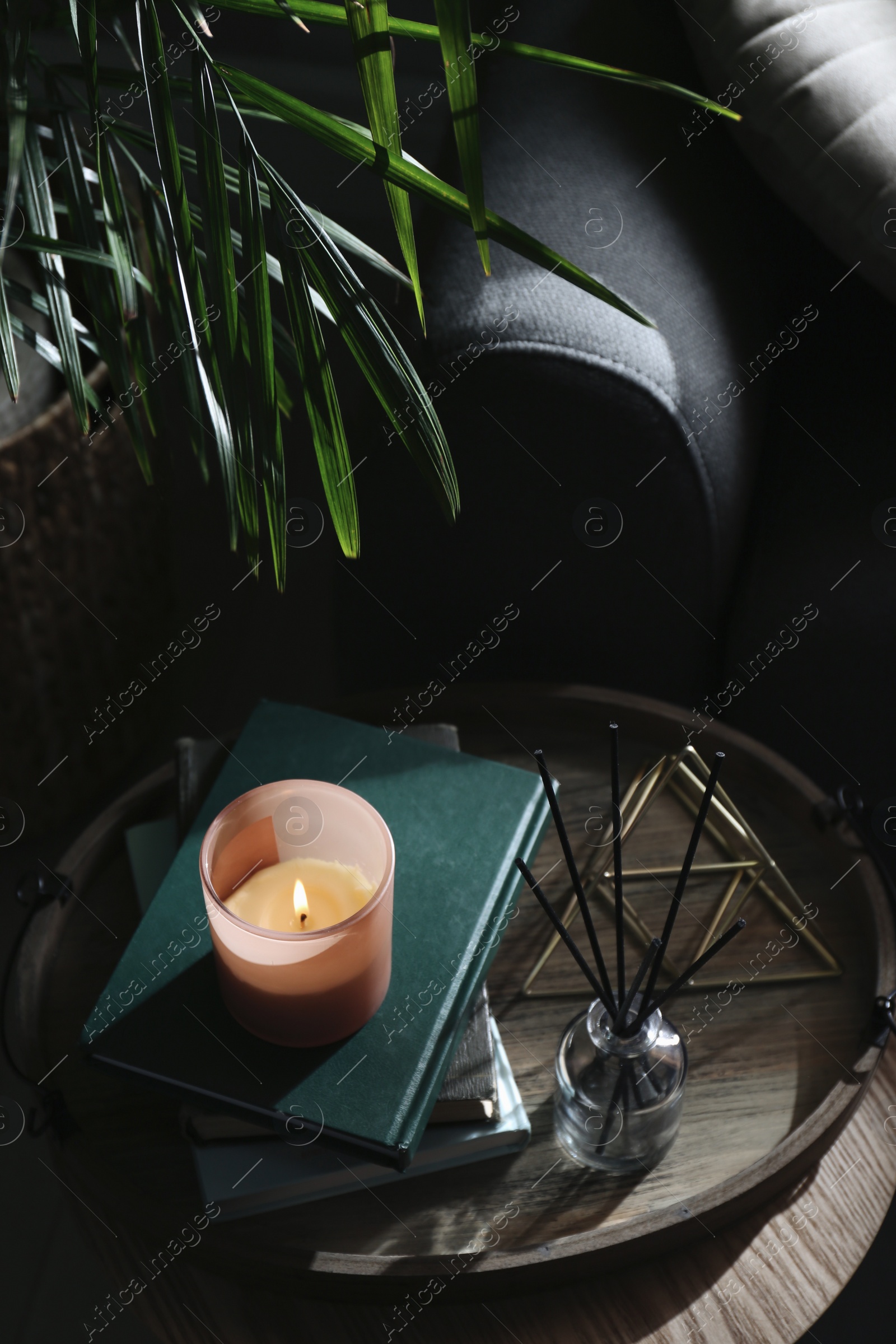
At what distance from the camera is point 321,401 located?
0.56 metres

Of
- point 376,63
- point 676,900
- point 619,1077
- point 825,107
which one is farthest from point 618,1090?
point 825,107

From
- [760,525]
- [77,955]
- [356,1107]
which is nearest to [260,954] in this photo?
[356,1107]

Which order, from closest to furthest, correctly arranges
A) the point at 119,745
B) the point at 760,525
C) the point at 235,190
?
the point at 235,190
the point at 760,525
the point at 119,745

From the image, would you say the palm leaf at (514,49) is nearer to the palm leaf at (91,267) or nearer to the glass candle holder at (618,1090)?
the palm leaf at (91,267)

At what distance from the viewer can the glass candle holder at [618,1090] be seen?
58cm

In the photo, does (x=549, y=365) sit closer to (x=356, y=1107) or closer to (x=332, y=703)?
(x=332, y=703)

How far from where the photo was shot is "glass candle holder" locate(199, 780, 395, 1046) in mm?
530

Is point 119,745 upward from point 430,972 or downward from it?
upward

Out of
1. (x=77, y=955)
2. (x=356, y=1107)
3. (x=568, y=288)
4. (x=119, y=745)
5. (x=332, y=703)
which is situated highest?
(x=119, y=745)

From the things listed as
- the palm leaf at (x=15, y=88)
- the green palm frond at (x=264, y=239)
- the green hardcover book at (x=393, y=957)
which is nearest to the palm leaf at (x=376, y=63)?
the green palm frond at (x=264, y=239)

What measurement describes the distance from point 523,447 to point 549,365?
2.6 inches

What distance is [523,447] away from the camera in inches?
32.8

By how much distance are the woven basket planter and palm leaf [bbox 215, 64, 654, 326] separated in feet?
1.34

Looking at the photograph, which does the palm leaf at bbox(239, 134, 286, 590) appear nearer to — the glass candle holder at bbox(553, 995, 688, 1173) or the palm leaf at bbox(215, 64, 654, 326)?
the palm leaf at bbox(215, 64, 654, 326)
